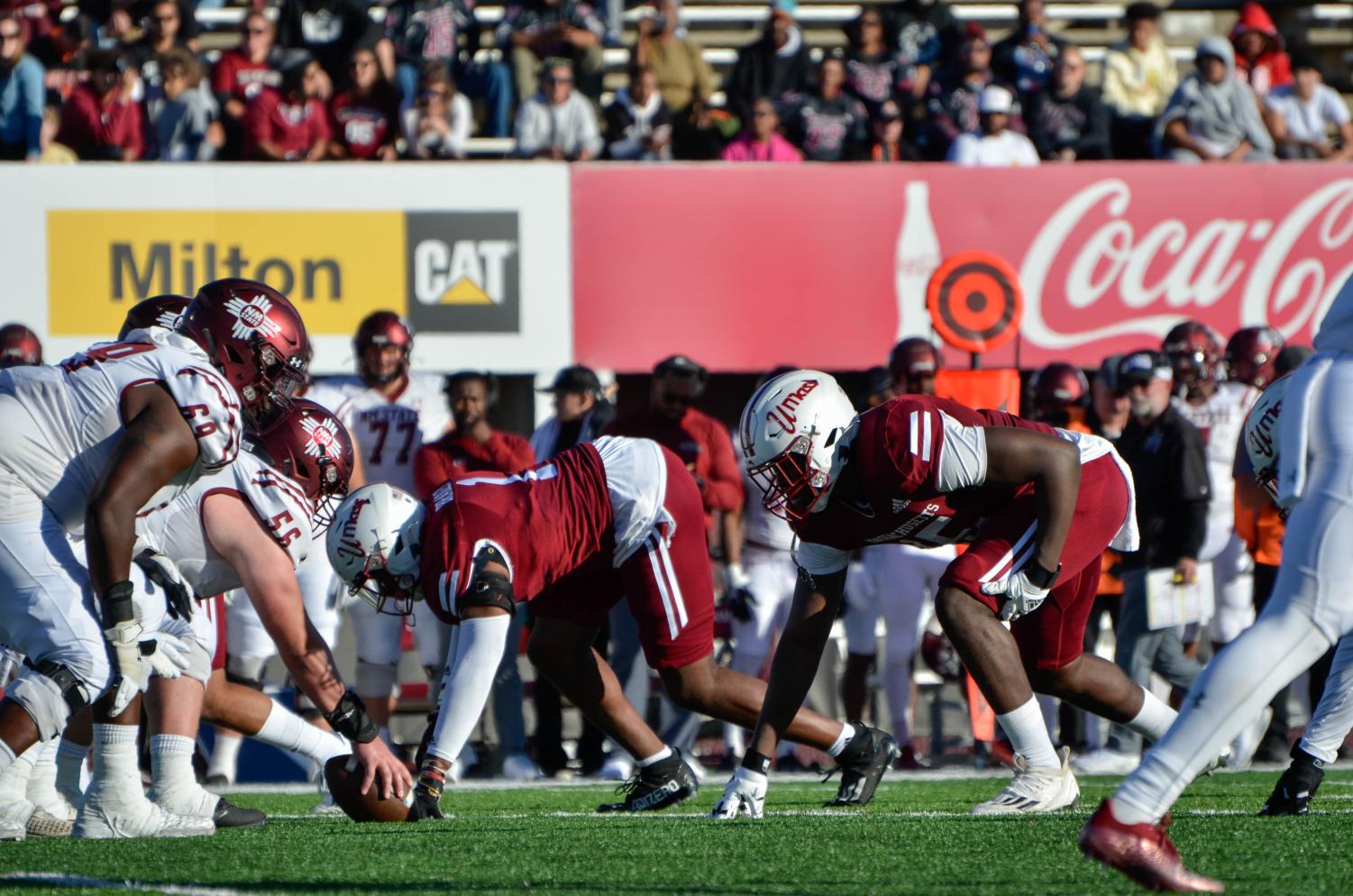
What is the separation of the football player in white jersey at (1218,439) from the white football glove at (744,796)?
4.43m

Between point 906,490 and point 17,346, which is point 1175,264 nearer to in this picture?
point 906,490

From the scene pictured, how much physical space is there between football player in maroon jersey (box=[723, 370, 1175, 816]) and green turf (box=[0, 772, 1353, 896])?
0.33 metres

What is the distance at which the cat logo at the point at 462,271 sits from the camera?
1072 cm

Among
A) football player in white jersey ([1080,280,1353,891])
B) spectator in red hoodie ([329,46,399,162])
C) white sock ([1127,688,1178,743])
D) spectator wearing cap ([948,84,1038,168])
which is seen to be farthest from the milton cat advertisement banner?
football player in white jersey ([1080,280,1353,891])

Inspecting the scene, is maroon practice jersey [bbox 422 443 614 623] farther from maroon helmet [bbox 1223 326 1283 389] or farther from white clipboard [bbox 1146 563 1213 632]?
maroon helmet [bbox 1223 326 1283 389]

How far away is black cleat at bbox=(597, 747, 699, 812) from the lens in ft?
20.6

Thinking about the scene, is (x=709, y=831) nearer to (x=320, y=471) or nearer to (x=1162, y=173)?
(x=320, y=471)

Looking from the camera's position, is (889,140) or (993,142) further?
(889,140)

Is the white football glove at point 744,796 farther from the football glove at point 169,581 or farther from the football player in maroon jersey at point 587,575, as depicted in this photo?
the football glove at point 169,581

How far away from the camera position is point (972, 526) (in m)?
5.80

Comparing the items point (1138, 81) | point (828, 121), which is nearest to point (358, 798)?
point (828, 121)

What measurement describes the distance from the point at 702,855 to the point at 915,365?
185 inches

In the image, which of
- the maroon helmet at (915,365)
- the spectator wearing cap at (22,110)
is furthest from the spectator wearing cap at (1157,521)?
the spectator wearing cap at (22,110)

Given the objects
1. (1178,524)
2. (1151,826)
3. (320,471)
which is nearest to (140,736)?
(320,471)
